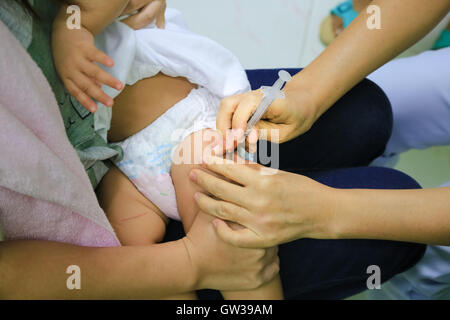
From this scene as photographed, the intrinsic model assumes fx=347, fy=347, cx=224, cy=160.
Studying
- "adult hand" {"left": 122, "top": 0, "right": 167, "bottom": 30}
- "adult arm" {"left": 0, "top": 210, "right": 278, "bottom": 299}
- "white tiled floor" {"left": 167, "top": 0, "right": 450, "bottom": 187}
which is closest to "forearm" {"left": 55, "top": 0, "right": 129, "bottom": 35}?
"adult hand" {"left": 122, "top": 0, "right": 167, "bottom": 30}

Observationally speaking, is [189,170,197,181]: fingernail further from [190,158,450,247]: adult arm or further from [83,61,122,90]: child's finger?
[83,61,122,90]: child's finger

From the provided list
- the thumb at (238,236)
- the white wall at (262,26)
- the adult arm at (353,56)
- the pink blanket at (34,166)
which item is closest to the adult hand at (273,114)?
the adult arm at (353,56)

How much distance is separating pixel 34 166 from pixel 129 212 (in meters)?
0.25

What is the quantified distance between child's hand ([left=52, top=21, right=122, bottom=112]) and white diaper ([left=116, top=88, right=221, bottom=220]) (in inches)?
5.0

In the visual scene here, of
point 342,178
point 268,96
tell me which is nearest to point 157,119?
point 268,96

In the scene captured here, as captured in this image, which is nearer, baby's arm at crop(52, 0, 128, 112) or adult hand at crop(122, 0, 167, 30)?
baby's arm at crop(52, 0, 128, 112)

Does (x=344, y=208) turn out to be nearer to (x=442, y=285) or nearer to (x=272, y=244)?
(x=272, y=244)

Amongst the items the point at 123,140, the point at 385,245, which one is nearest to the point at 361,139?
the point at 385,245

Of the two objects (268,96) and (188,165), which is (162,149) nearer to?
(188,165)

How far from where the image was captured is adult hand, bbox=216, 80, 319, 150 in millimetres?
552

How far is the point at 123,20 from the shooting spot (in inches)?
26.2

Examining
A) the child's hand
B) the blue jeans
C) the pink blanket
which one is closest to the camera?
the pink blanket

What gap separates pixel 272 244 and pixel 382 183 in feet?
0.94
